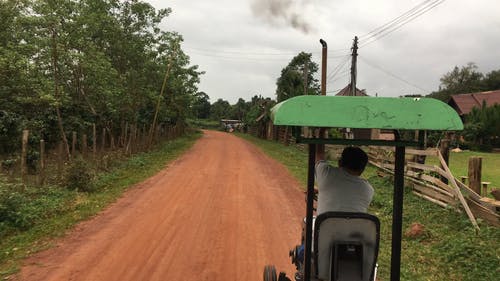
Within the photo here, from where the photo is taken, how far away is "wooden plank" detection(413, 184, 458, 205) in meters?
8.71

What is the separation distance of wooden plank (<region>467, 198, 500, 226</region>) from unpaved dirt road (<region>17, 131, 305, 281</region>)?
10.6 ft

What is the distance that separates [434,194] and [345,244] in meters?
7.22

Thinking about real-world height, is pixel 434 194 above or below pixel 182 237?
above

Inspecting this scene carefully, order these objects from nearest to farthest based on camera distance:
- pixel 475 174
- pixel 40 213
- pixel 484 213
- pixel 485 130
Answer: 1. pixel 484 213
2. pixel 40 213
3. pixel 475 174
4. pixel 485 130

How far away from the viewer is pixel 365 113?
2773 mm

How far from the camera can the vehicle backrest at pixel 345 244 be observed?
3.27 m

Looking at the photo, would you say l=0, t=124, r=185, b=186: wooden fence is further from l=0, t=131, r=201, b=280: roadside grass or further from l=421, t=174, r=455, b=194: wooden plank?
l=421, t=174, r=455, b=194: wooden plank

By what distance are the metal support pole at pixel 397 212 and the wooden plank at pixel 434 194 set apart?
225 inches

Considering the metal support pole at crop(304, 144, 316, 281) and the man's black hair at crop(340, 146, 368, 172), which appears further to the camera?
the man's black hair at crop(340, 146, 368, 172)

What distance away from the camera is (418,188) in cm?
1076

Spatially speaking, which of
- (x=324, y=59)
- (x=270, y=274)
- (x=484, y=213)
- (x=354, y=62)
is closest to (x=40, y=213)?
(x=270, y=274)

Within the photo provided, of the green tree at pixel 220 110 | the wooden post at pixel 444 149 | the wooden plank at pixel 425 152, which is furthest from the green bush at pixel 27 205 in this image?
the green tree at pixel 220 110

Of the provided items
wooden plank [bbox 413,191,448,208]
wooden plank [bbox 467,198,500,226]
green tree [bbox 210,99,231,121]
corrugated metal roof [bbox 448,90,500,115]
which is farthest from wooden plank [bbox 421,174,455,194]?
A: green tree [bbox 210,99,231,121]

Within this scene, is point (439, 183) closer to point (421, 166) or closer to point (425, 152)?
point (421, 166)
